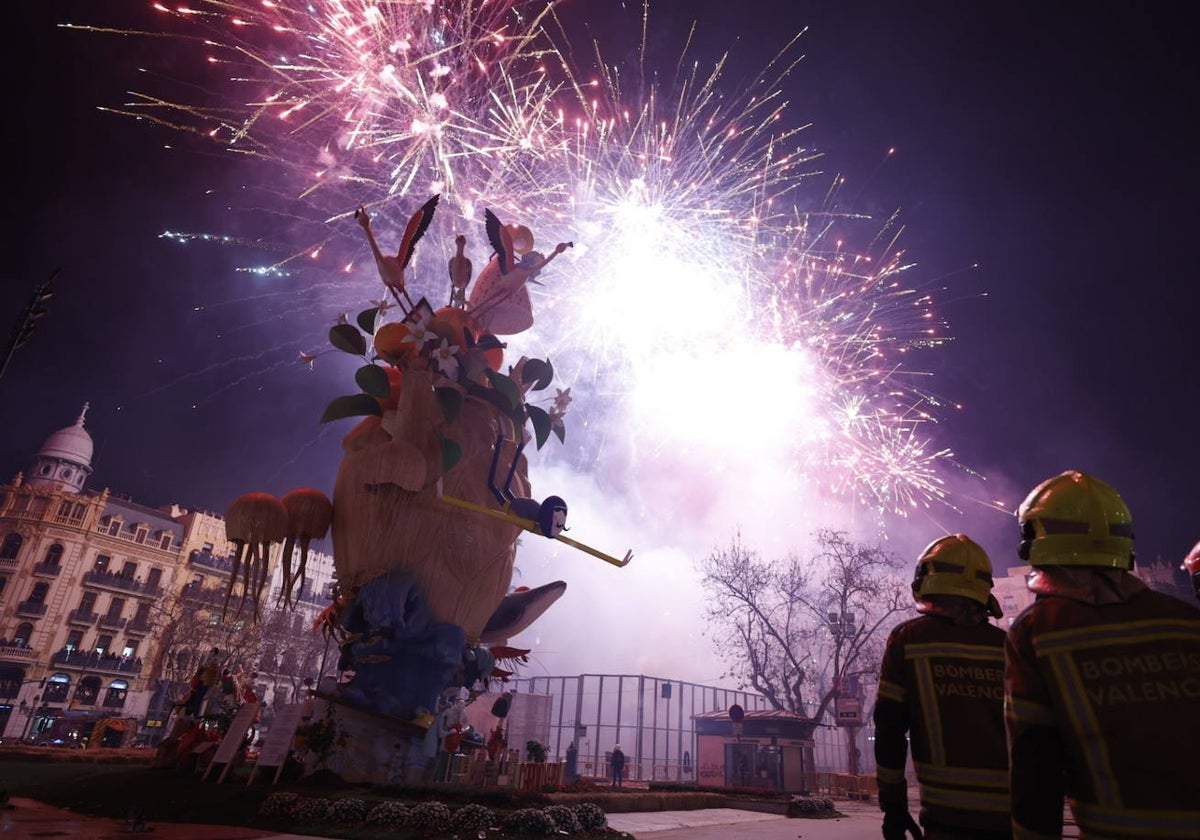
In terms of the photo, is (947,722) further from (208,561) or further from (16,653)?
(208,561)

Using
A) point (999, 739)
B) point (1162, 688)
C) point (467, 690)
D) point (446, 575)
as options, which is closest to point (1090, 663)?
point (1162, 688)

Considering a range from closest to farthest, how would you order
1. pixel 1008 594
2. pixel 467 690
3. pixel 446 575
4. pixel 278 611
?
pixel 446 575 < pixel 467 690 < pixel 278 611 < pixel 1008 594

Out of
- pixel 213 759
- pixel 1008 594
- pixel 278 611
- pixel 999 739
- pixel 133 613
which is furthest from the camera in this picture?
pixel 1008 594

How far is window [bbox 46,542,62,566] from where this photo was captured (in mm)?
44750

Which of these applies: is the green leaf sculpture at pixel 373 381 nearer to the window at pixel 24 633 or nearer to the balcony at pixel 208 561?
the window at pixel 24 633

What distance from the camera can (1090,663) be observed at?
245 centimetres

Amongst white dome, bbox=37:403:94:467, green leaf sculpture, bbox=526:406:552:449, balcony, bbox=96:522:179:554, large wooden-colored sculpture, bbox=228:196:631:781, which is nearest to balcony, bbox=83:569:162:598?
balcony, bbox=96:522:179:554

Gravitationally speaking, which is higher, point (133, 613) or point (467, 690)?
point (133, 613)

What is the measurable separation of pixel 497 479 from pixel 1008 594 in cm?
6338

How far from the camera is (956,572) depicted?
4.31m

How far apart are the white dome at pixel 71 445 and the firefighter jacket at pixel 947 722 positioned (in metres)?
69.5

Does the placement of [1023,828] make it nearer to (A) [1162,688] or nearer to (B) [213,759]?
(A) [1162,688]

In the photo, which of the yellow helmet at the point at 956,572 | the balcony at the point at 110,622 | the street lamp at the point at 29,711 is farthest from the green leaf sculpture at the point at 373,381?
the balcony at the point at 110,622

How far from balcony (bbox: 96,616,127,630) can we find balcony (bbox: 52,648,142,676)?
1.82 m
